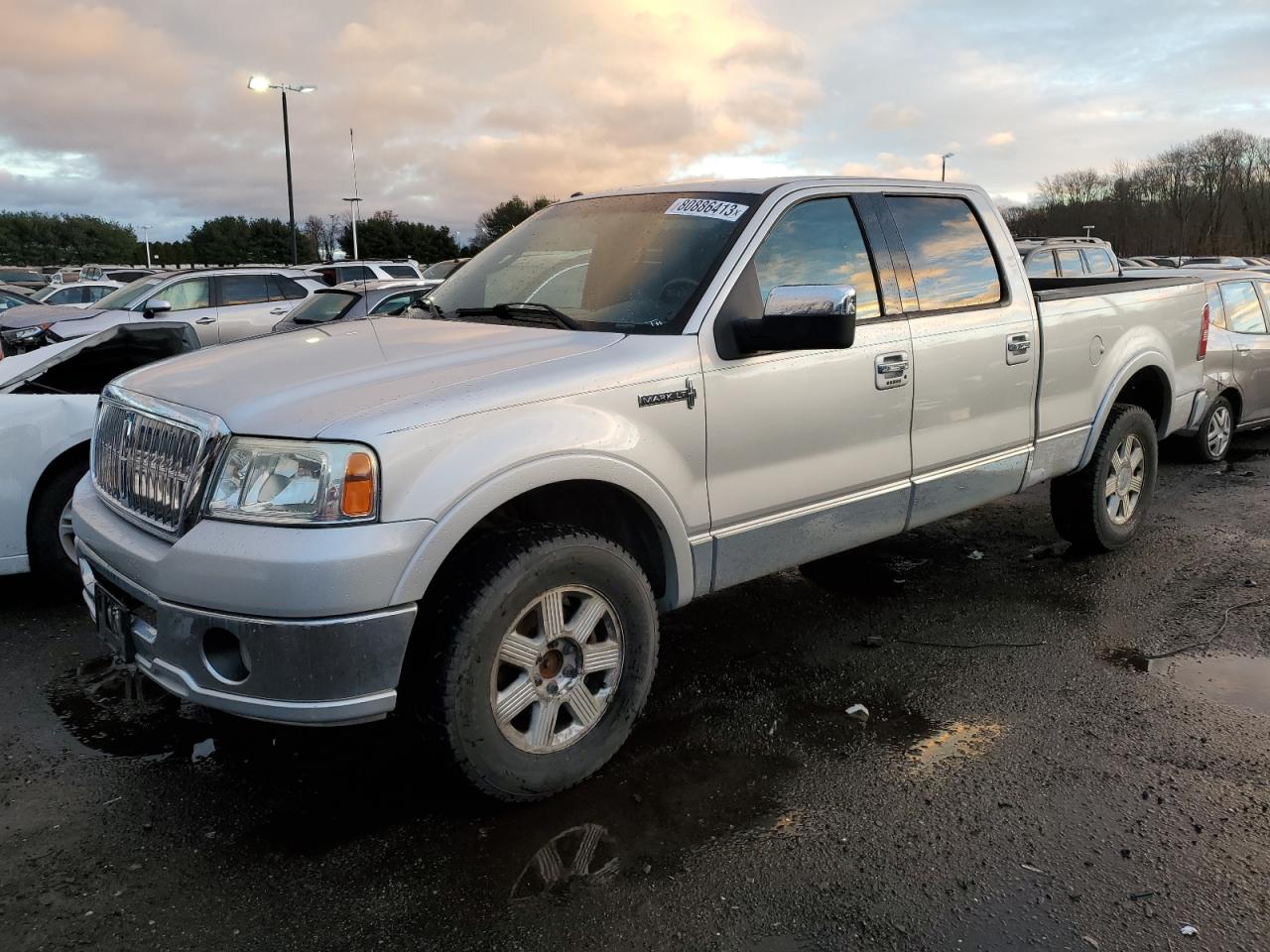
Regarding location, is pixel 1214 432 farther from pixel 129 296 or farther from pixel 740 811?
pixel 129 296

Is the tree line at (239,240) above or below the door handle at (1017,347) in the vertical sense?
above

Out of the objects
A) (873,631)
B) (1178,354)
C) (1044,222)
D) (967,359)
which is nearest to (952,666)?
(873,631)

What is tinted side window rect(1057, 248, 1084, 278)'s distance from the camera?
14195mm

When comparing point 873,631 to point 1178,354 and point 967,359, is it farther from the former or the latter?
point 1178,354

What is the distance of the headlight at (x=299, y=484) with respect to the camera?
8.32ft

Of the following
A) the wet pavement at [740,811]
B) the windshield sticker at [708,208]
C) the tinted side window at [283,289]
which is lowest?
the wet pavement at [740,811]

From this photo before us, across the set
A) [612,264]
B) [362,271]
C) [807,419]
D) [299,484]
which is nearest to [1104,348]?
[807,419]

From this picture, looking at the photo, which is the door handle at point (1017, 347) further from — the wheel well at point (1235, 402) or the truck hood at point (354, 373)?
the wheel well at point (1235, 402)

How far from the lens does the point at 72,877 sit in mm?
2707

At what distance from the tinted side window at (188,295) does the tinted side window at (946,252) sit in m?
12.9

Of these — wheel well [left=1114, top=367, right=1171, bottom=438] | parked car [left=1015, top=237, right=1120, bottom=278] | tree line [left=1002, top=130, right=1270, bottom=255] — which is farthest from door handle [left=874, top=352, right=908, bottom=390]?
tree line [left=1002, top=130, right=1270, bottom=255]

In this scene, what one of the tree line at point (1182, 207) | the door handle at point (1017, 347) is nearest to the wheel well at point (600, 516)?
the door handle at point (1017, 347)

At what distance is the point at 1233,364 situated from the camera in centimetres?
842

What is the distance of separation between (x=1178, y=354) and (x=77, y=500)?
5806 millimetres
